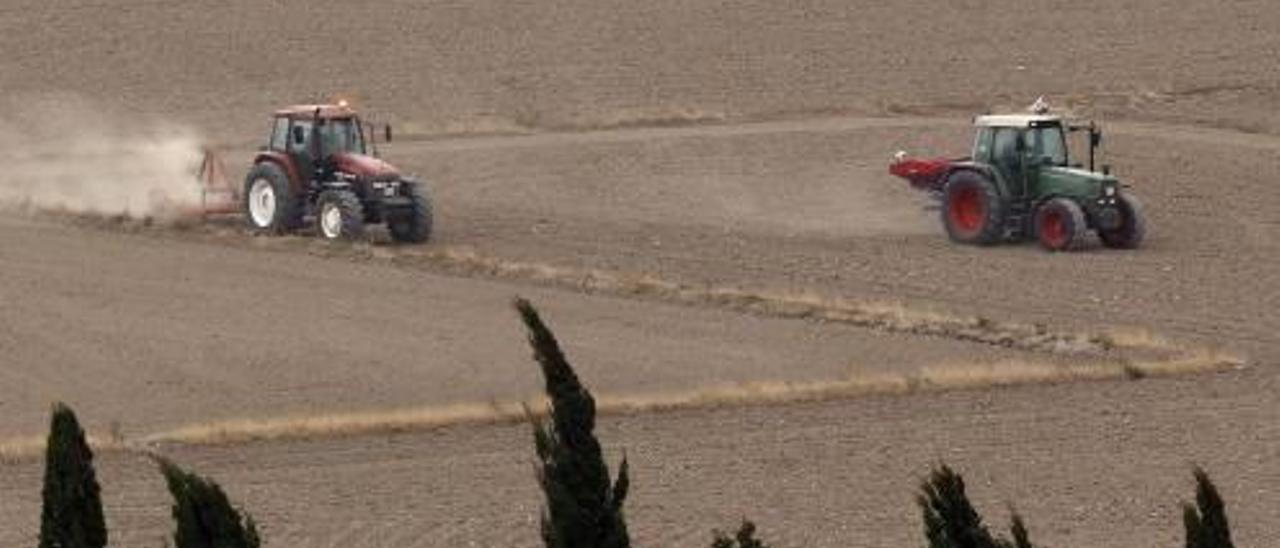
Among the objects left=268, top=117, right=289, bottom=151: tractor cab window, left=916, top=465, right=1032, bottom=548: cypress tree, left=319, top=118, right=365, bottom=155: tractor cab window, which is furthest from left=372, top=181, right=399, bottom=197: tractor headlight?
left=916, top=465, right=1032, bottom=548: cypress tree

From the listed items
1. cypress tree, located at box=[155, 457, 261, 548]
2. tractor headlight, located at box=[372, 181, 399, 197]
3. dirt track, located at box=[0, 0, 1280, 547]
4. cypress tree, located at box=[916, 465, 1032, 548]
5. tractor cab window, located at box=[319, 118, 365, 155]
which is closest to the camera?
cypress tree, located at box=[916, 465, 1032, 548]

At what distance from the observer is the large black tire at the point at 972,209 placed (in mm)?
45969

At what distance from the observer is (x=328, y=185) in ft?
150

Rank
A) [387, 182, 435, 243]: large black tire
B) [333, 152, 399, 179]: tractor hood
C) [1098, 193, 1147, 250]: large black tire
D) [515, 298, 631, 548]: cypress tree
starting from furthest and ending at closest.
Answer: [1098, 193, 1147, 250]: large black tire, [387, 182, 435, 243]: large black tire, [333, 152, 399, 179]: tractor hood, [515, 298, 631, 548]: cypress tree

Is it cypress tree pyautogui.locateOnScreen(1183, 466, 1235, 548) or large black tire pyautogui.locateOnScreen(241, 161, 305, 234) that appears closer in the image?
cypress tree pyautogui.locateOnScreen(1183, 466, 1235, 548)

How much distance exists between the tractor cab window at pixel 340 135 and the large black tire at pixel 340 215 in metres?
0.76

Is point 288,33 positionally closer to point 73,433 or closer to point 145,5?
point 145,5

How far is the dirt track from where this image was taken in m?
31.4

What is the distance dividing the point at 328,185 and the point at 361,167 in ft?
1.66

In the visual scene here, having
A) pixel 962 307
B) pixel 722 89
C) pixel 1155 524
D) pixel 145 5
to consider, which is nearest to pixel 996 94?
pixel 722 89

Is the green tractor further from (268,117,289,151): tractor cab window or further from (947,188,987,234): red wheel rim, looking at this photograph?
(268,117,289,151): tractor cab window

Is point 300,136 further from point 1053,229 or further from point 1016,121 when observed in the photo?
point 1053,229

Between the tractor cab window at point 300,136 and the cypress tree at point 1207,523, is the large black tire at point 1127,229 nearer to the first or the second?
the tractor cab window at point 300,136

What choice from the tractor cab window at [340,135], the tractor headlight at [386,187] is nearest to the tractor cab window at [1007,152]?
the tractor headlight at [386,187]
